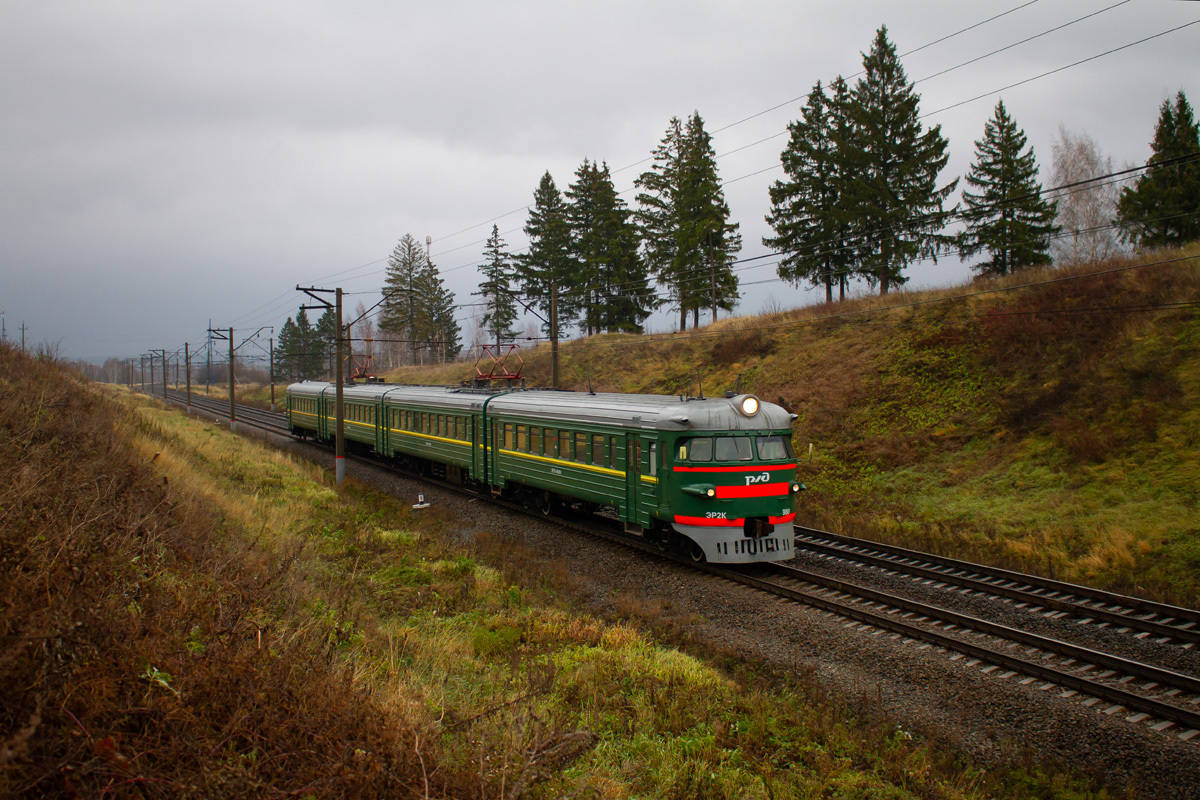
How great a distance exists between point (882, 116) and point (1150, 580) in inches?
953

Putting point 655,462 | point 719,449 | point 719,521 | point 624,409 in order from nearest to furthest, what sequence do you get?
point 719,521 < point 719,449 < point 655,462 < point 624,409

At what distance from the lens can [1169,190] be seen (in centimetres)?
2503

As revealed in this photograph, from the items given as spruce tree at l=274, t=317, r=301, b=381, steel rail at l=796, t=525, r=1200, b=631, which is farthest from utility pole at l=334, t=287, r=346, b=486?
spruce tree at l=274, t=317, r=301, b=381

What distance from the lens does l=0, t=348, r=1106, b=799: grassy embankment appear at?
352cm

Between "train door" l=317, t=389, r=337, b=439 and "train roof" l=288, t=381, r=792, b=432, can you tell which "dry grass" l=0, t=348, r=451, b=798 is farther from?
"train door" l=317, t=389, r=337, b=439

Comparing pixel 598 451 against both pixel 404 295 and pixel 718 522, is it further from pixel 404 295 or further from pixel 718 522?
pixel 404 295

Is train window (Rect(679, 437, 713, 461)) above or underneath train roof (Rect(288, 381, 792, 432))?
underneath

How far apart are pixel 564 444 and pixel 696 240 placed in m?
24.1

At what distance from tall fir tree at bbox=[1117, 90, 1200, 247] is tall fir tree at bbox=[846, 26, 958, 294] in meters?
6.64

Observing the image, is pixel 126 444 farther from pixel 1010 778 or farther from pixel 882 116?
pixel 882 116

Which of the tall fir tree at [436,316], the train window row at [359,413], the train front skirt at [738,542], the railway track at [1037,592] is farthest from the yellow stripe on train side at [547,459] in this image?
the tall fir tree at [436,316]

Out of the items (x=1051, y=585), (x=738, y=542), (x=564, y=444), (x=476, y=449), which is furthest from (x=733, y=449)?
(x=476, y=449)

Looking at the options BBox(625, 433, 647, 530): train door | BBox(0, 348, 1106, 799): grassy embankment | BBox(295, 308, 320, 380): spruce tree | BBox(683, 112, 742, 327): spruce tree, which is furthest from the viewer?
BBox(295, 308, 320, 380): spruce tree

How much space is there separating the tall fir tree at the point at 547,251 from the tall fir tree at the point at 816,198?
17006mm
